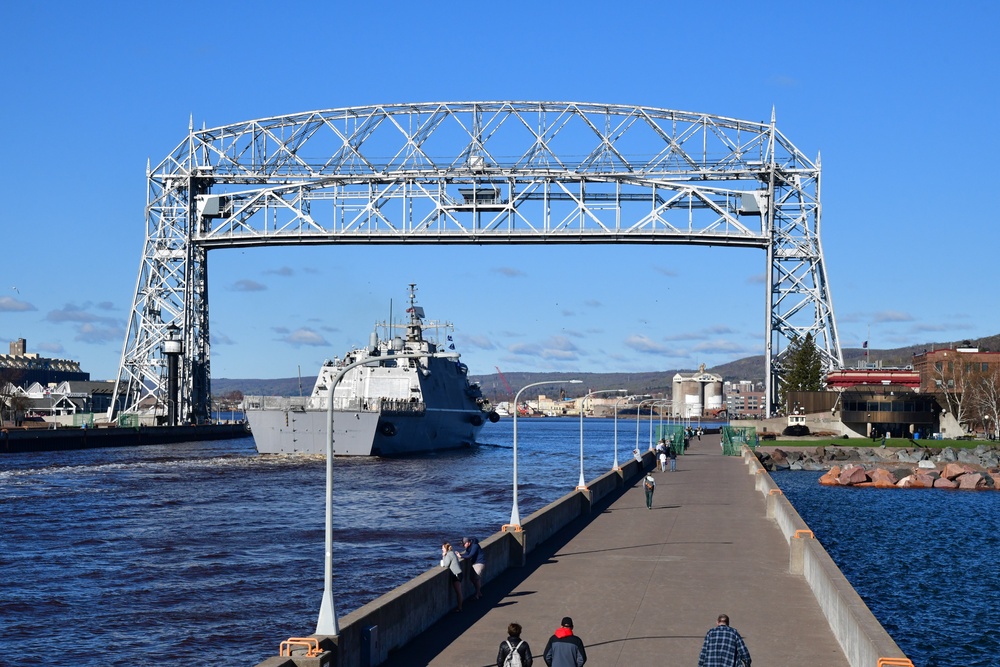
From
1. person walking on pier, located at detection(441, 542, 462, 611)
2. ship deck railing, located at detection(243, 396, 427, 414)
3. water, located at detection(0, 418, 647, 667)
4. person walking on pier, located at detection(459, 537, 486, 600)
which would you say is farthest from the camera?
ship deck railing, located at detection(243, 396, 427, 414)

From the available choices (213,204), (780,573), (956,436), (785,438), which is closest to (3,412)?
(213,204)

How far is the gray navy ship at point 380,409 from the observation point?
76.6 m

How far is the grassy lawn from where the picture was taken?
8825 cm

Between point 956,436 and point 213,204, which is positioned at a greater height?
point 213,204

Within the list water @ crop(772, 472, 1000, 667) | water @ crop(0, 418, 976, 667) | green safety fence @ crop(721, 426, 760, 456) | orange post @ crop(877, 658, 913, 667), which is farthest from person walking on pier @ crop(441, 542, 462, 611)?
green safety fence @ crop(721, 426, 760, 456)

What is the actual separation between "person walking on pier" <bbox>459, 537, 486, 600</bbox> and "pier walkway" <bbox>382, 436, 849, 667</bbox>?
0.34 meters

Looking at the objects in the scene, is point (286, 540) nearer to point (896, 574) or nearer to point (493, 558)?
point (493, 558)

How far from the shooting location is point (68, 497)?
1893 inches

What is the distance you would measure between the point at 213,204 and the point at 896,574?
64.4 metres

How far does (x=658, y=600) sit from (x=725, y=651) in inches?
300

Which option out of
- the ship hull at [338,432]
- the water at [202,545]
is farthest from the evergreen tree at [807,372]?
the water at [202,545]

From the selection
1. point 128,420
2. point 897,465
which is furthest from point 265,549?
point 128,420

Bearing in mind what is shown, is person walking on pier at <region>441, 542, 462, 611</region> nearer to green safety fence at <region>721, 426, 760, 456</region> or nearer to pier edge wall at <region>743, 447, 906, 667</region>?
pier edge wall at <region>743, 447, 906, 667</region>

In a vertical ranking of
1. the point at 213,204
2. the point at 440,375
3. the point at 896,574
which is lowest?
the point at 896,574
